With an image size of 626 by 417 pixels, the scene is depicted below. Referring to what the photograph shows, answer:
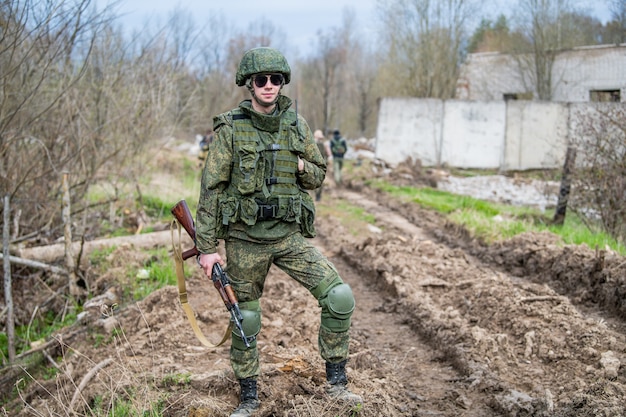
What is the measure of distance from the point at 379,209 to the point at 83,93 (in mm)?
6844

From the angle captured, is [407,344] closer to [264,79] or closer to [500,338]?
[500,338]

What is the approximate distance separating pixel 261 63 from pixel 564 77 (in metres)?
20.5

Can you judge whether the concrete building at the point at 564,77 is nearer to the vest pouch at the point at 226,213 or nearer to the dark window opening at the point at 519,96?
the dark window opening at the point at 519,96

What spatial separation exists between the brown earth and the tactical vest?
45.4 inches

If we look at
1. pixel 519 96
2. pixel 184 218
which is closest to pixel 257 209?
pixel 184 218

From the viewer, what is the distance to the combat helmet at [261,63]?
3.70 metres

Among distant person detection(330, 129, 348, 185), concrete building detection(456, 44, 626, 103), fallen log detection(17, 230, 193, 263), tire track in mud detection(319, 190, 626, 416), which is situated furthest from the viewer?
distant person detection(330, 129, 348, 185)

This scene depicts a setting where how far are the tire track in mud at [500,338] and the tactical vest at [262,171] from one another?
6.35 ft

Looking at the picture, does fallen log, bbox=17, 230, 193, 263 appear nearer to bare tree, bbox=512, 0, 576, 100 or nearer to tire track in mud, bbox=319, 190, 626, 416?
tire track in mud, bbox=319, 190, 626, 416

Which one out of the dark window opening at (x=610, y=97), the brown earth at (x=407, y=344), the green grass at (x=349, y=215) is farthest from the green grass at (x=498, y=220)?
the dark window opening at (x=610, y=97)

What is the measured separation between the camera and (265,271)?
12.9 feet

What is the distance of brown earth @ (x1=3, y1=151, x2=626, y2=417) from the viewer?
4230 millimetres

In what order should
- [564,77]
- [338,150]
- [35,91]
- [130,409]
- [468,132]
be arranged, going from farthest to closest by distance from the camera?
[564,77] < [468,132] < [338,150] < [35,91] < [130,409]

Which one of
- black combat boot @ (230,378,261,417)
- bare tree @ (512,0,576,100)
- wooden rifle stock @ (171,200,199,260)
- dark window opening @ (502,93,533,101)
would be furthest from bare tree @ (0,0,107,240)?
dark window opening @ (502,93,533,101)
